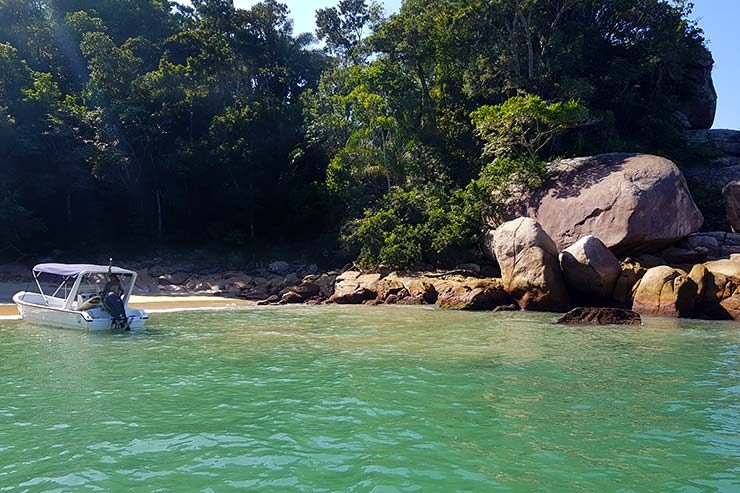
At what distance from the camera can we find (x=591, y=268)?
714 inches

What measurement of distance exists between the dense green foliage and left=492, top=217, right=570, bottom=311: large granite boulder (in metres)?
4.27

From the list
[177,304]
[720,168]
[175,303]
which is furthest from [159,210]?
[720,168]

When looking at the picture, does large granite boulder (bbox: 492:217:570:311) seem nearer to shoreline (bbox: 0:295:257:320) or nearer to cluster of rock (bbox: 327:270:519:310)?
cluster of rock (bbox: 327:270:519:310)

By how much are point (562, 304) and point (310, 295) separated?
1005cm

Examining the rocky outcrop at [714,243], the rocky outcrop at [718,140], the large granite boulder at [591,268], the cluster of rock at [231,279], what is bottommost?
the cluster of rock at [231,279]

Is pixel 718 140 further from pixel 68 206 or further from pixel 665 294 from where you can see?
pixel 68 206

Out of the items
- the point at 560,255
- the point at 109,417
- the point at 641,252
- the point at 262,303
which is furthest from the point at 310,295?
the point at 109,417

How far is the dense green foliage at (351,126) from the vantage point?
86.3ft

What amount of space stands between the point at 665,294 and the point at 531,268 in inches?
158

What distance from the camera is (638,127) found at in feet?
95.8

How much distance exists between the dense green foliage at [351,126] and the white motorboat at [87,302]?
39.3 feet

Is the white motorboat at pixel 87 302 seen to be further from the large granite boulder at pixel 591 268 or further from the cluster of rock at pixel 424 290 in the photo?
the large granite boulder at pixel 591 268

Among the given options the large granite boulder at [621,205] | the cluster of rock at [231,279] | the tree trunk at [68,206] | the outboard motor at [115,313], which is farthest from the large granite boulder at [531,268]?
the tree trunk at [68,206]

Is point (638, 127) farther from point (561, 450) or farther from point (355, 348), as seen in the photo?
point (561, 450)
